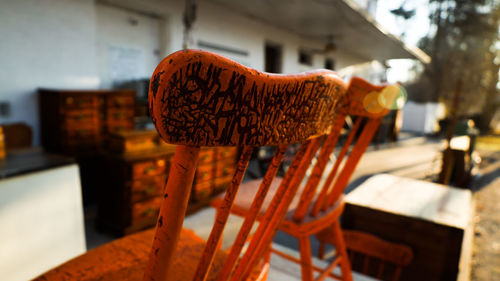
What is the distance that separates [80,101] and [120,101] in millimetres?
414

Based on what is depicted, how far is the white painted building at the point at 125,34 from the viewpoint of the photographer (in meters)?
2.78

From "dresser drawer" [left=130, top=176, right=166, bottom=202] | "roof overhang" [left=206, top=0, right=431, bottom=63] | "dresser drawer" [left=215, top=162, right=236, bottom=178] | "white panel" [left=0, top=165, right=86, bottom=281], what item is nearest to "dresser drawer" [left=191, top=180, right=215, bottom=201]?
"dresser drawer" [left=215, top=162, right=236, bottom=178]

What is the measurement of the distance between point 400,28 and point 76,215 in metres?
9.51

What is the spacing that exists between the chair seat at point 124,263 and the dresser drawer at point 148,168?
176 cm

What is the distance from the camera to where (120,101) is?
3.17 meters

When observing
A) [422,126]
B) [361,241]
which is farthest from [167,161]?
[422,126]

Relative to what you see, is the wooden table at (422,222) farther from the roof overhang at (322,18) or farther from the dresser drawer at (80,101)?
the roof overhang at (322,18)

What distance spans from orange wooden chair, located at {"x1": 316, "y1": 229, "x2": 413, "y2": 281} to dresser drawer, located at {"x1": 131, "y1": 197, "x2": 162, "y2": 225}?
1.58m

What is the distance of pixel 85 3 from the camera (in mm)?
3232

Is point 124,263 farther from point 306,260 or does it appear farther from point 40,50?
point 40,50

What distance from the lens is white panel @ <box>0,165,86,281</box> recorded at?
1.21 metres

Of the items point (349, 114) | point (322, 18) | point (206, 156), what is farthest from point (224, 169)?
point (322, 18)

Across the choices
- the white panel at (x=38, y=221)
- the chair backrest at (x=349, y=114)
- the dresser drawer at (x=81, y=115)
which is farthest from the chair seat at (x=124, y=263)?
the dresser drawer at (x=81, y=115)

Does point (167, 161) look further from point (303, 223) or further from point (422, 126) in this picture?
point (422, 126)
